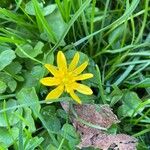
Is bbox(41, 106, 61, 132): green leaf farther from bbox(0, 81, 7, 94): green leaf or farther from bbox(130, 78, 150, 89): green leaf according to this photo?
bbox(130, 78, 150, 89): green leaf

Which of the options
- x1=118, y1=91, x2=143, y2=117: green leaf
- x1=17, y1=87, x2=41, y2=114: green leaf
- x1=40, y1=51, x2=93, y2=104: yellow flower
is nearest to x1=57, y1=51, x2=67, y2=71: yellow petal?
x1=40, y1=51, x2=93, y2=104: yellow flower

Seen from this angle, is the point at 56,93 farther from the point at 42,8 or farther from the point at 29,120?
the point at 42,8

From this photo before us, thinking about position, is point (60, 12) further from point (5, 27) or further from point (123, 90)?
point (123, 90)

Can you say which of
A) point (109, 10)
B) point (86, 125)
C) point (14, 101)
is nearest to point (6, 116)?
point (14, 101)

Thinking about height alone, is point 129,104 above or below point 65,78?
below

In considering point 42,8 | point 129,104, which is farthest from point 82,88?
point 42,8

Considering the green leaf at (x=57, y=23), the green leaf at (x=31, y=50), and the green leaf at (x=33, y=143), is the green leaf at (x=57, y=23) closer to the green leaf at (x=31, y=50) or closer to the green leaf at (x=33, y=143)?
the green leaf at (x=31, y=50)

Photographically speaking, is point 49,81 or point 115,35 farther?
point 115,35

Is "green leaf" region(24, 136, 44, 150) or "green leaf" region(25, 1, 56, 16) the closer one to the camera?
"green leaf" region(24, 136, 44, 150)
